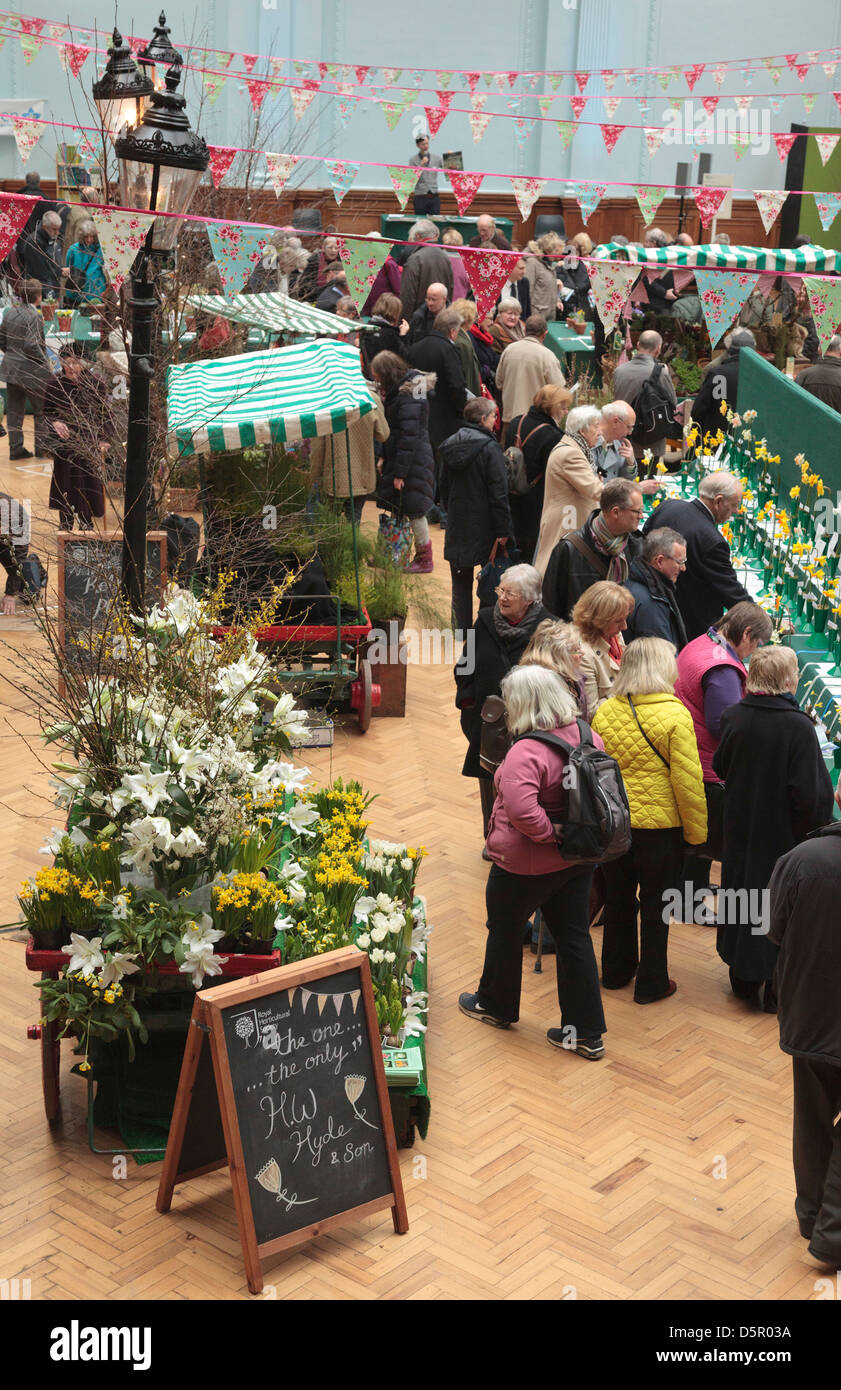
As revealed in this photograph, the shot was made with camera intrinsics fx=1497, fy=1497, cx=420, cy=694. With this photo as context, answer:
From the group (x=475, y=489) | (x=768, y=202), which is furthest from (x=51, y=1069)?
(x=768, y=202)

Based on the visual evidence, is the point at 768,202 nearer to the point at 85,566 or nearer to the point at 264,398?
the point at 264,398

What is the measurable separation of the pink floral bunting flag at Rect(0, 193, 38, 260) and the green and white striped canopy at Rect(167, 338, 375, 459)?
4.33 ft

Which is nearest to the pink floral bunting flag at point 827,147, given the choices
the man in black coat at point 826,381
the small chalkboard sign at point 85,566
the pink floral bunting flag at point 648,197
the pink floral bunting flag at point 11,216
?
the pink floral bunting flag at point 648,197

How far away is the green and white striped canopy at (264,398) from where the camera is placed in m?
7.30

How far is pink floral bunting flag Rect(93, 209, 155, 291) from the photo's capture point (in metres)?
7.12

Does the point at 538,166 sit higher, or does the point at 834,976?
the point at 538,166

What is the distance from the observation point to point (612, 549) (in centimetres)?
699

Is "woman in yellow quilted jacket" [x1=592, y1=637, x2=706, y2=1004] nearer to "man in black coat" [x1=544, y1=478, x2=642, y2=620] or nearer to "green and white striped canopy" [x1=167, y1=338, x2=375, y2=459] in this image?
"man in black coat" [x1=544, y1=478, x2=642, y2=620]

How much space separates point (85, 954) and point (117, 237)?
4112 millimetres

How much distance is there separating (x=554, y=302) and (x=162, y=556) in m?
8.01

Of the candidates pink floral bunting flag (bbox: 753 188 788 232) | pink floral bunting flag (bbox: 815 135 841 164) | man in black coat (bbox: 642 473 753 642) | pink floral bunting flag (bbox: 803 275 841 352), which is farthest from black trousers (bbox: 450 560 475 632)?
pink floral bunting flag (bbox: 815 135 841 164)

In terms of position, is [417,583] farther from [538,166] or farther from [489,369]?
[538,166]

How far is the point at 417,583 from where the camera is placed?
982cm

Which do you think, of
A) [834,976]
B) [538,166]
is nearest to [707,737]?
[834,976]
